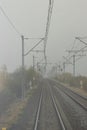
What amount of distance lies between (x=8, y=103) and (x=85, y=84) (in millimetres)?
27771

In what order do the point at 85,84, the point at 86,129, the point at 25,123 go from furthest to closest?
the point at 85,84, the point at 25,123, the point at 86,129

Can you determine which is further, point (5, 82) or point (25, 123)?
point (5, 82)

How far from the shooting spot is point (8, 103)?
1613 inches

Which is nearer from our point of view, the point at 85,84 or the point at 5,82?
the point at 5,82

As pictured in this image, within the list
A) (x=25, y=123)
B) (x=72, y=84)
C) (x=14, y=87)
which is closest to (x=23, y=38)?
(x=14, y=87)

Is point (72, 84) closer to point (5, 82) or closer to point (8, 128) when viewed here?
point (5, 82)

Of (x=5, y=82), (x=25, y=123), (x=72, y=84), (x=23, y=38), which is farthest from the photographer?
(x=72, y=84)

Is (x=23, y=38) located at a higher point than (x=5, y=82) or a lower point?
higher

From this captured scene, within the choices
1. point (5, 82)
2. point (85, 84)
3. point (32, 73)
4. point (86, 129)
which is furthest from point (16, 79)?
point (86, 129)

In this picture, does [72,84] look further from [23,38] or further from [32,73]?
[23,38]

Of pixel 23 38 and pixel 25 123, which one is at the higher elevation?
pixel 23 38

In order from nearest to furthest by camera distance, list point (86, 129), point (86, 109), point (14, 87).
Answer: point (86, 129)
point (86, 109)
point (14, 87)

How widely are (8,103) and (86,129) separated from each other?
23.0m

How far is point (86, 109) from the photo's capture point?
30141mm
